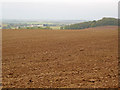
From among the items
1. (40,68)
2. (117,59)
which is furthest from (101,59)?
(40,68)

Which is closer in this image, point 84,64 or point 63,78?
point 63,78

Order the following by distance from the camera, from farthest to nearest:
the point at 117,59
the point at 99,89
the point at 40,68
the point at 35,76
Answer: the point at 117,59
the point at 40,68
the point at 35,76
the point at 99,89

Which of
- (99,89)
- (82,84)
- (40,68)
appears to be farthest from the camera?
(40,68)

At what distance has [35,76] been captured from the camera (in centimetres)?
616

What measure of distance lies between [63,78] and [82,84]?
80cm

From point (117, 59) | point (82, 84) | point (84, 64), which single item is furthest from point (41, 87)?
point (117, 59)

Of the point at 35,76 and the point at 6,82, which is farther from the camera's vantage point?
the point at 35,76

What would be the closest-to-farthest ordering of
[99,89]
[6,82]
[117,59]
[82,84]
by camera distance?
1. [99,89]
2. [82,84]
3. [6,82]
4. [117,59]

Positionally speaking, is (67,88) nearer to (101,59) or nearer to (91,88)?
(91,88)

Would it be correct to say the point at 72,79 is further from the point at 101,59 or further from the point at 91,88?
the point at 101,59

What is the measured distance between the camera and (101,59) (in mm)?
8445

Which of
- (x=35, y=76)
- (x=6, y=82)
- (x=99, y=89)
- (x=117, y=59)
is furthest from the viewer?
(x=117, y=59)

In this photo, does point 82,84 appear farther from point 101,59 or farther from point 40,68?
point 101,59

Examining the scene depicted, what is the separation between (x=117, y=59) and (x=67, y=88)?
4300 mm
